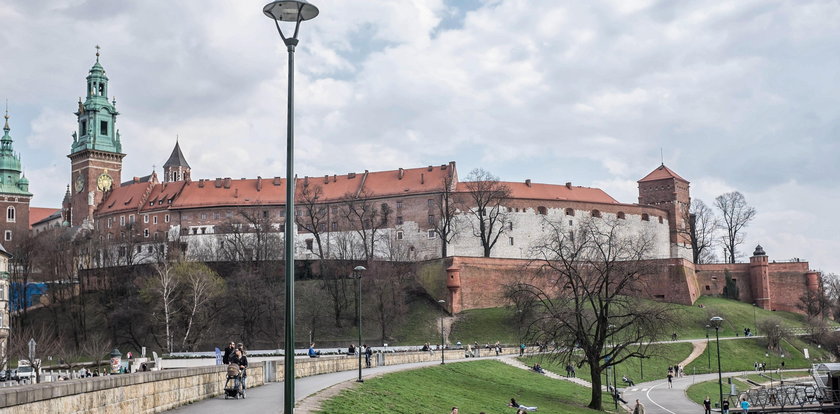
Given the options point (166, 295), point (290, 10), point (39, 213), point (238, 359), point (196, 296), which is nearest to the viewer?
point (290, 10)

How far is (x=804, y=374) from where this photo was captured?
67875 millimetres

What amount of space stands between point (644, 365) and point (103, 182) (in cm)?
8074

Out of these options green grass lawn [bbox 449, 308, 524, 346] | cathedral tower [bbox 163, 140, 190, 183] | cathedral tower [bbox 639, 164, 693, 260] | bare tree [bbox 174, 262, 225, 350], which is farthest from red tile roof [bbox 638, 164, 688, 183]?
cathedral tower [bbox 163, 140, 190, 183]

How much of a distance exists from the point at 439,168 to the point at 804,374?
48.6 metres

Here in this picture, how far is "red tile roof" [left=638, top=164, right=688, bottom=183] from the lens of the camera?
110 m

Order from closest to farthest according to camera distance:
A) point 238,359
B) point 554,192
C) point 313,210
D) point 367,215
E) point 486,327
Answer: point 238,359 → point 486,327 → point 313,210 → point 367,215 → point 554,192

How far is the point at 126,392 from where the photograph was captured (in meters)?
15.2

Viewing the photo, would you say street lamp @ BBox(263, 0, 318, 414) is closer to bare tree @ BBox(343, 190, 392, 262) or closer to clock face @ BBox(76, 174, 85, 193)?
bare tree @ BBox(343, 190, 392, 262)

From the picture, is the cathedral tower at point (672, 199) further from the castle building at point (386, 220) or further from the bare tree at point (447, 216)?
the bare tree at point (447, 216)

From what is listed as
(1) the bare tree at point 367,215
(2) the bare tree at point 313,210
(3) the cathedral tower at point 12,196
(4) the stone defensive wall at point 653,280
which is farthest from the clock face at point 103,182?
(4) the stone defensive wall at point 653,280

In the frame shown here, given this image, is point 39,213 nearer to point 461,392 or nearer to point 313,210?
point 313,210

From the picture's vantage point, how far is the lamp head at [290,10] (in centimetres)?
1279

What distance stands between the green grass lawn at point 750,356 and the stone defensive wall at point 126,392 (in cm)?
4886

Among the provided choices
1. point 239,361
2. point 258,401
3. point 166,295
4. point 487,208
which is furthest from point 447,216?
point 258,401
